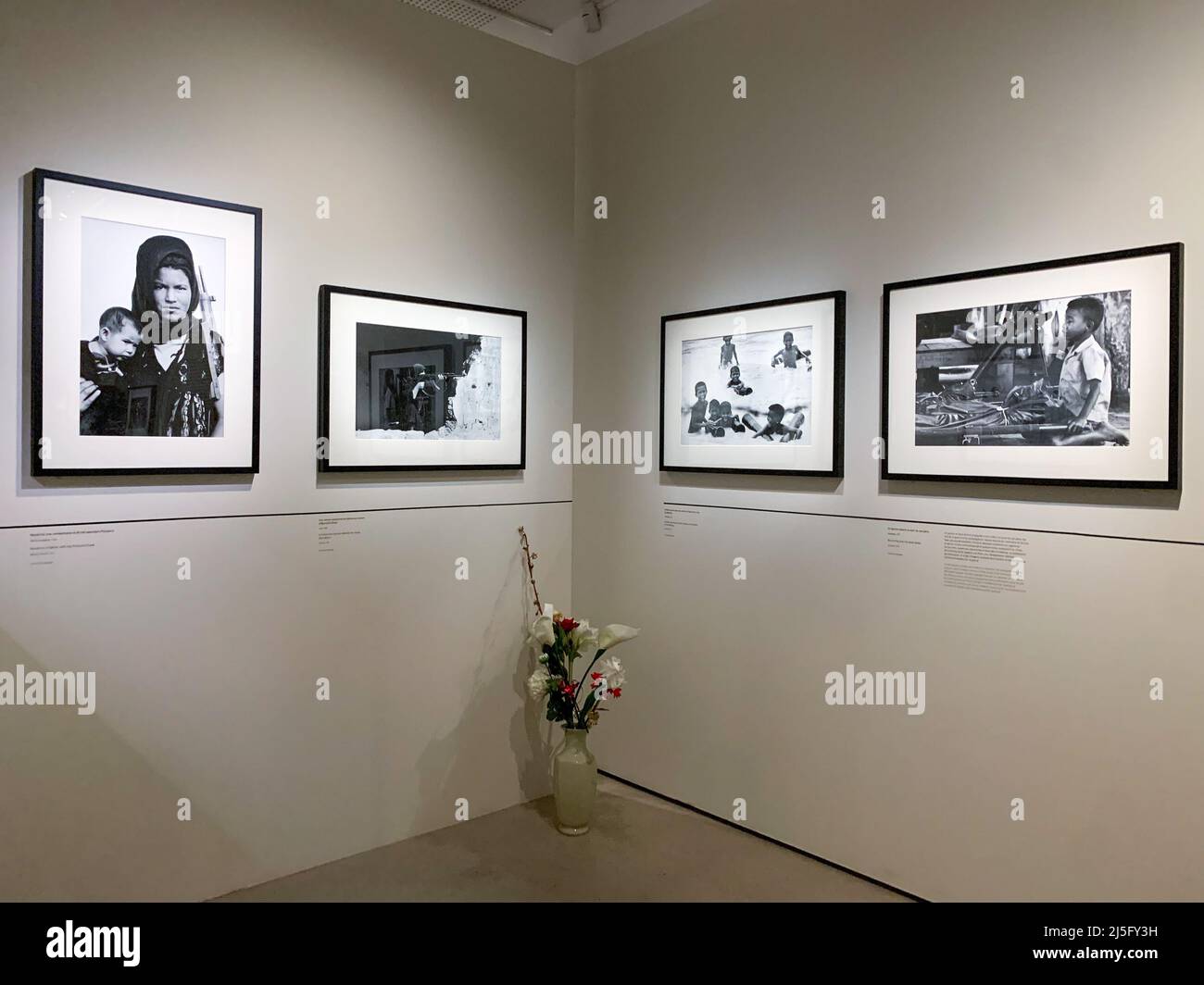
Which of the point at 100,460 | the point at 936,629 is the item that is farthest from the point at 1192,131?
the point at 100,460

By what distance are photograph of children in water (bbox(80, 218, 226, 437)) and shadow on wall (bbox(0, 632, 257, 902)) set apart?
70 cm

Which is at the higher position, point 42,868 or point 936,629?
point 936,629

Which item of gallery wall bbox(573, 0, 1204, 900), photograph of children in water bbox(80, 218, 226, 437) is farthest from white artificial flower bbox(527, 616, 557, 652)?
photograph of children in water bbox(80, 218, 226, 437)

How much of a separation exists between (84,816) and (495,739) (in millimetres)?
1412

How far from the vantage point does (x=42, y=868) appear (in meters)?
2.40

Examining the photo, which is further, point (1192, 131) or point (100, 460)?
point (100, 460)

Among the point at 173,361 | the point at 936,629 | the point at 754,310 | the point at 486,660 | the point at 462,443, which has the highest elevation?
the point at 754,310

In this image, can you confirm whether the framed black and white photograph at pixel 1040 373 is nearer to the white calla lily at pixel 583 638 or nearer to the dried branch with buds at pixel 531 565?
the white calla lily at pixel 583 638

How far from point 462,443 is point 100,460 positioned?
1203 mm

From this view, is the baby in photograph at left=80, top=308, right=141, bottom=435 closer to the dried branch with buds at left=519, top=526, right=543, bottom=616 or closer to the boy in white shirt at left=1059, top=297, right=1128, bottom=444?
the dried branch with buds at left=519, top=526, right=543, bottom=616

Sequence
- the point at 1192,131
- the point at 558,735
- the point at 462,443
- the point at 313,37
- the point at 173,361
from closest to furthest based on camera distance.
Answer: the point at 1192,131
the point at 173,361
the point at 313,37
the point at 462,443
the point at 558,735

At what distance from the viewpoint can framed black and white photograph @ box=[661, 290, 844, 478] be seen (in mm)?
2850

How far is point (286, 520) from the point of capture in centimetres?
285

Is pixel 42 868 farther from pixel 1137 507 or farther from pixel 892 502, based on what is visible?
pixel 1137 507
